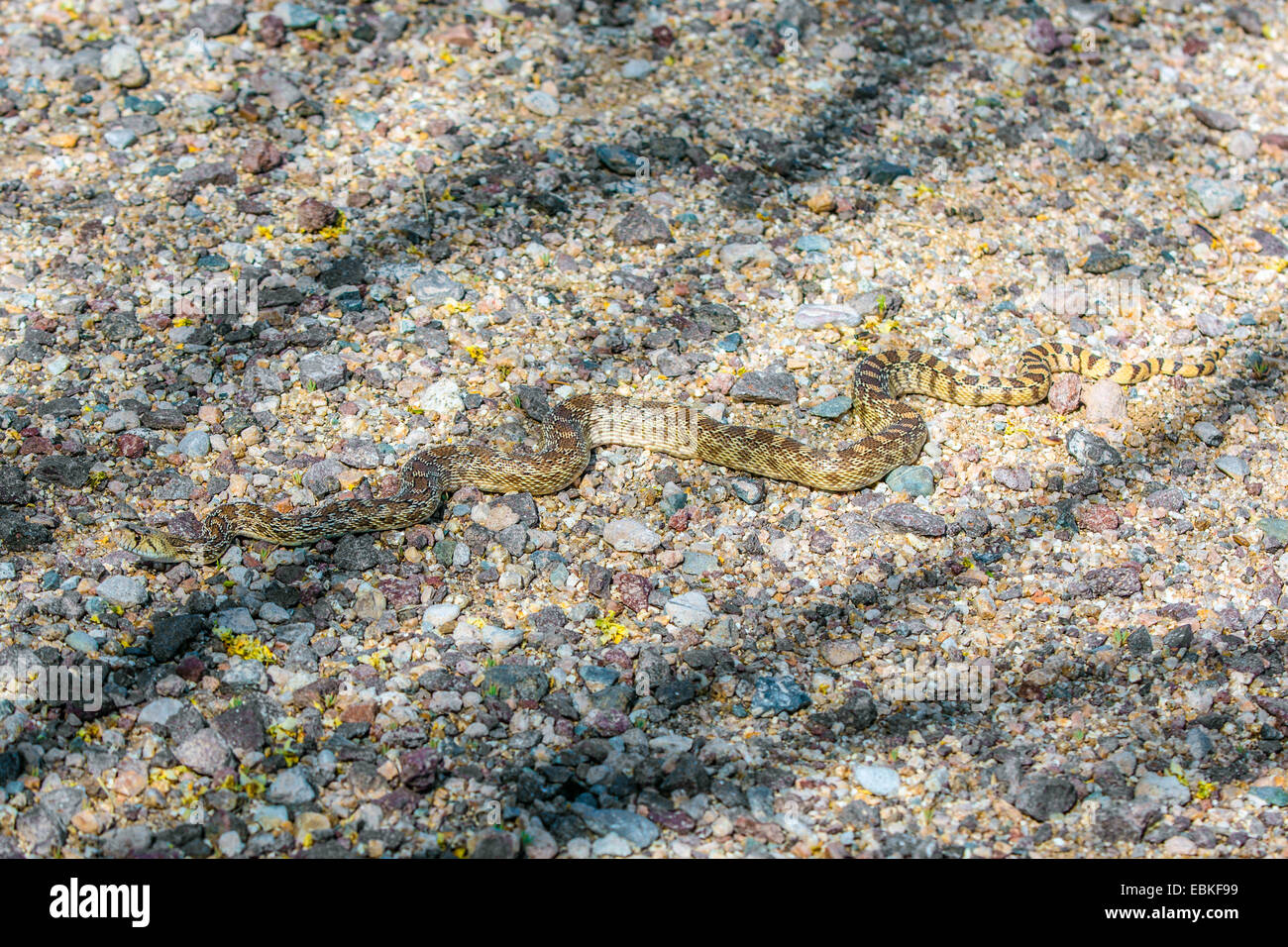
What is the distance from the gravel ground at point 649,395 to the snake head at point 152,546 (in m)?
0.13

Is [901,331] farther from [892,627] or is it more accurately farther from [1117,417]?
[892,627]

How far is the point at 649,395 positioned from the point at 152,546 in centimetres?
365

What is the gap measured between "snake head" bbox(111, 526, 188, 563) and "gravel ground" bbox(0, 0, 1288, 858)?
0.42 ft

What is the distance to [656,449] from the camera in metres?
8.30

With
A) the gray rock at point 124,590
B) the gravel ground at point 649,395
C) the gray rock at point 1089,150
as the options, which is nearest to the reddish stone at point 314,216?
the gravel ground at point 649,395

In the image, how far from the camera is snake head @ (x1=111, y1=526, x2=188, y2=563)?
6875mm

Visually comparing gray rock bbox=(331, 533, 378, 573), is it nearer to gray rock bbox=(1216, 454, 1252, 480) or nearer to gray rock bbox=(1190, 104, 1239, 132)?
gray rock bbox=(1216, 454, 1252, 480)

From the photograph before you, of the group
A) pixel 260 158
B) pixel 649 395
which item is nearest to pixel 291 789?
pixel 649 395

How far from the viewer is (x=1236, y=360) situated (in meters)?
9.20

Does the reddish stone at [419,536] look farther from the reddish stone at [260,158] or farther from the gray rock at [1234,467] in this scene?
the gray rock at [1234,467]

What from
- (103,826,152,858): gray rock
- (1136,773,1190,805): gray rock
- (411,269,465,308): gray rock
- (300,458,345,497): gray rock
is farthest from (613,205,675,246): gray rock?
(103,826,152,858): gray rock

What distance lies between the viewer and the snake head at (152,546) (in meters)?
6.88
